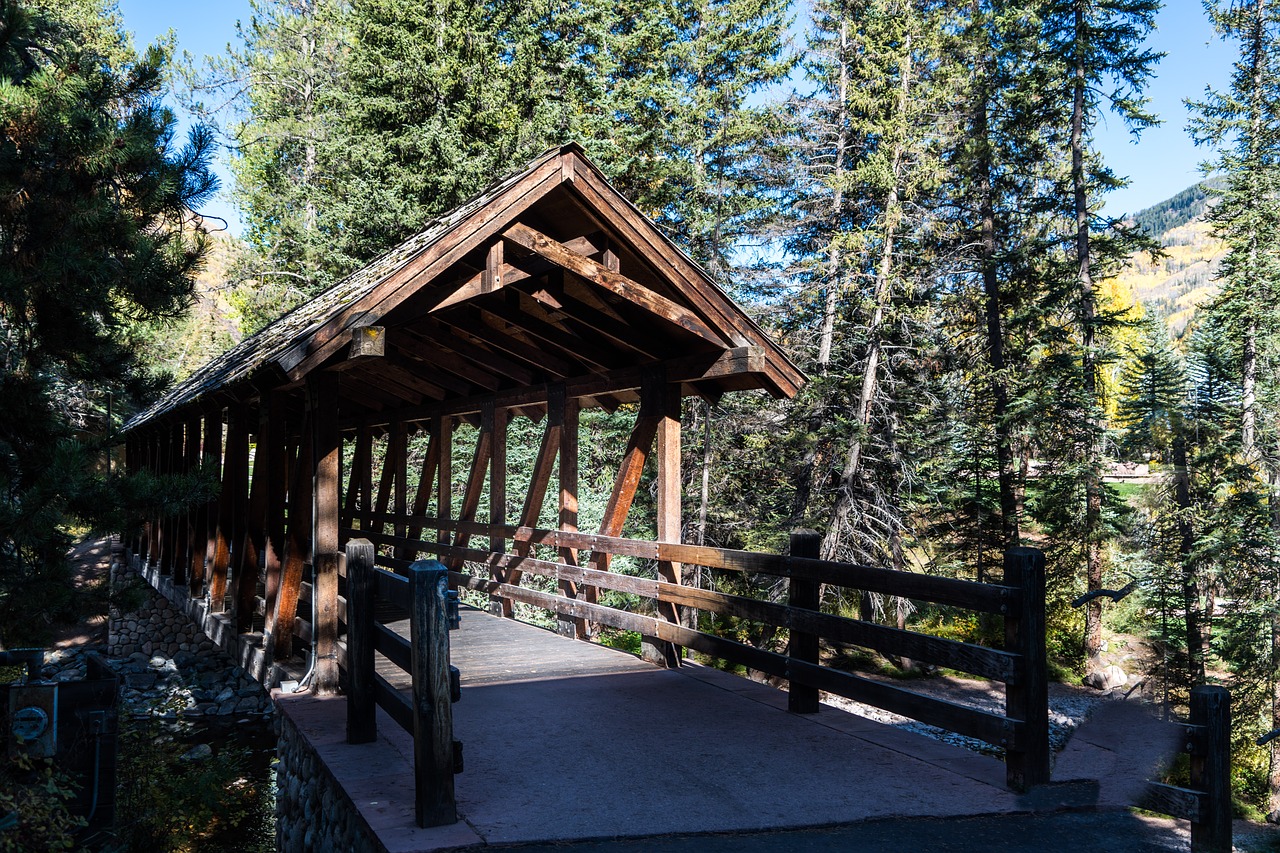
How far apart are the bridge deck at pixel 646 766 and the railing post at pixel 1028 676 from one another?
0.56 feet

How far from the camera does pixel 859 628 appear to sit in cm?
518

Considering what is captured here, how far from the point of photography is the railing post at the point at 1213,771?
3.93m

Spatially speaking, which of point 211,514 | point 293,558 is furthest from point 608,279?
point 211,514

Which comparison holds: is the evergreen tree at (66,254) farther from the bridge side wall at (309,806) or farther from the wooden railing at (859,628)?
the wooden railing at (859,628)

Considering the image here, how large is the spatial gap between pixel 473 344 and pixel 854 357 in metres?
12.0

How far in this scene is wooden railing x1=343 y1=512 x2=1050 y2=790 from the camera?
4.34m

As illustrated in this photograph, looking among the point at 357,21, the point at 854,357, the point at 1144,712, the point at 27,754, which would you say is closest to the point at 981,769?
the point at 1144,712

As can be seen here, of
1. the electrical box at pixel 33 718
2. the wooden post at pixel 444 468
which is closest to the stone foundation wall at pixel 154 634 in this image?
the wooden post at pixel 444 468

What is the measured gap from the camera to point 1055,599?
2236cm

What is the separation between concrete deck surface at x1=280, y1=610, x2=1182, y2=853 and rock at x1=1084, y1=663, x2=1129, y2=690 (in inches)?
667

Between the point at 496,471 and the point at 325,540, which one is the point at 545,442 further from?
the point at 325,540

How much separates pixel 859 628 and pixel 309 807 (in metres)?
3.27

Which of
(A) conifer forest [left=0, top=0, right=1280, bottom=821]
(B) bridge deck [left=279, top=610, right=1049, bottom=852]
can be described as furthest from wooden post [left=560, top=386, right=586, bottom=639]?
(A) conifer forest [left=0, top=0, right=1280, bottom=821]

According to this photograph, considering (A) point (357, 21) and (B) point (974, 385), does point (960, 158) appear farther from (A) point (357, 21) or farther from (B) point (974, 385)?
(A) point (357, 21)
